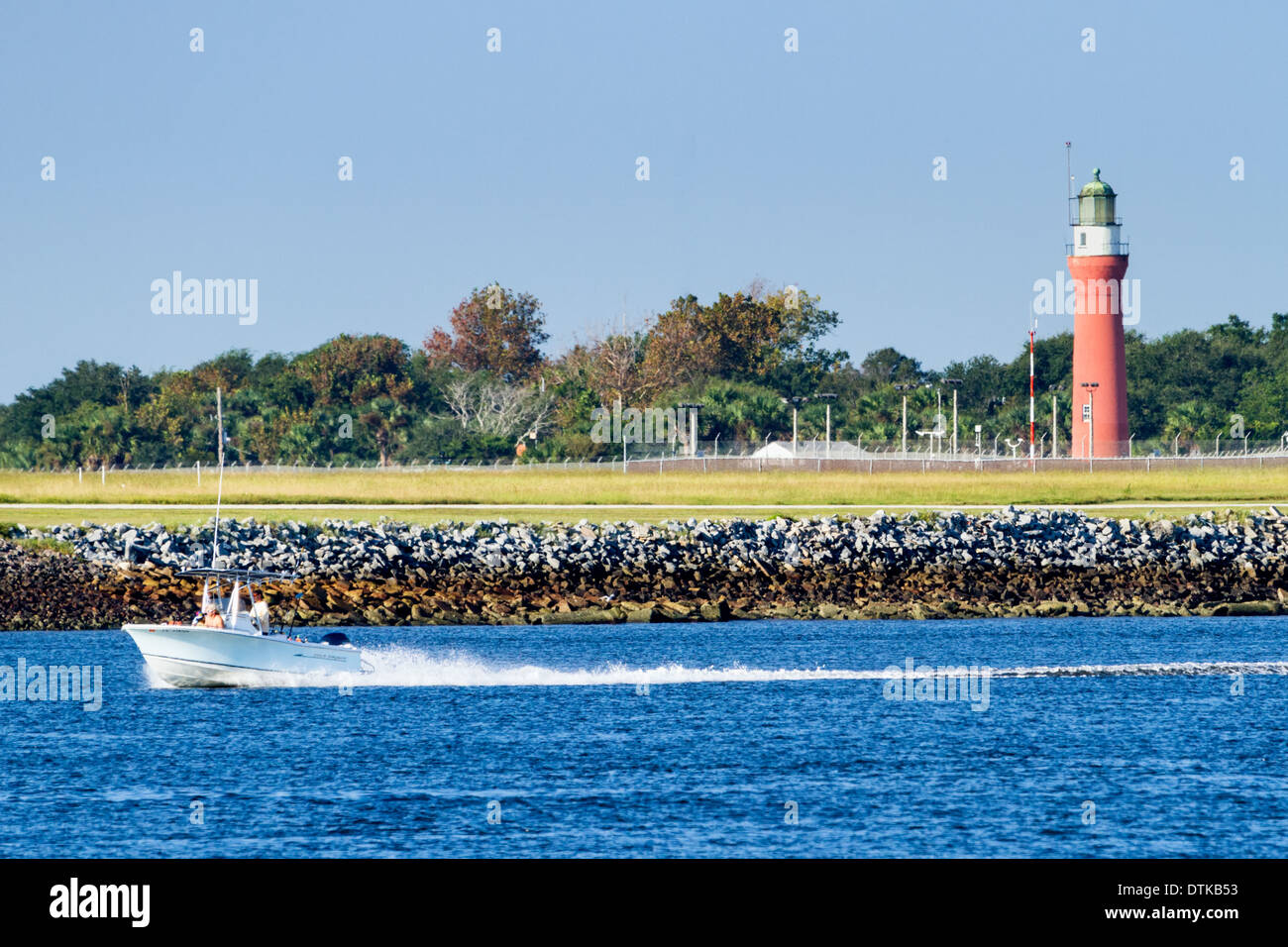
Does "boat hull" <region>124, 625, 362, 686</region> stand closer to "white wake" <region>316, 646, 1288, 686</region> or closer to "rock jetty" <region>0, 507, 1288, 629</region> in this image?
"white wake" <region>316, 646, 1288, 686</region>

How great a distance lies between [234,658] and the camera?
41.5 metres

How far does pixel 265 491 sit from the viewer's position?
286 ft

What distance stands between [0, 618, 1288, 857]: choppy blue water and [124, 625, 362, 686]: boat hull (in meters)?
0.75

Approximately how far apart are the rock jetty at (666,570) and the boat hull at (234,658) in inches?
517

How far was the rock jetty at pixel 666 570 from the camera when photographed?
193 feet

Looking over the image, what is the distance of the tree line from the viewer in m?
137

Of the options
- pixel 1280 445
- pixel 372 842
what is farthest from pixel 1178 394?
pixel 372 842

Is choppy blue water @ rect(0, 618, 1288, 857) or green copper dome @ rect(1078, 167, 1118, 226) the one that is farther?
green copper dome @ rect(1078, 167, 1118, 226)

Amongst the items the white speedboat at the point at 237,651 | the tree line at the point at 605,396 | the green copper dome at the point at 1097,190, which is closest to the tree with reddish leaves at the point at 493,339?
the tree line at the point at 605,396

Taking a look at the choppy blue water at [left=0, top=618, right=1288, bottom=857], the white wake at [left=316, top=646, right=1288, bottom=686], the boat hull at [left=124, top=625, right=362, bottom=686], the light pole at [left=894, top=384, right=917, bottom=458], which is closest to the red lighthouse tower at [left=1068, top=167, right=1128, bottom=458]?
the light pole at [left=894, top=384, right=917, bottom=458]

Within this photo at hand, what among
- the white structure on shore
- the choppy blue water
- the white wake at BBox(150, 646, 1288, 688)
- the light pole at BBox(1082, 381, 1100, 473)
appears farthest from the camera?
the white structure on shore
